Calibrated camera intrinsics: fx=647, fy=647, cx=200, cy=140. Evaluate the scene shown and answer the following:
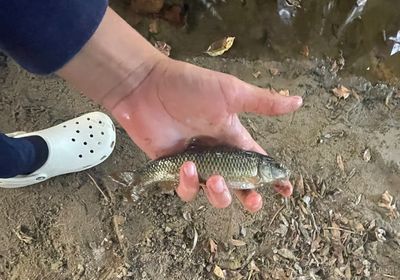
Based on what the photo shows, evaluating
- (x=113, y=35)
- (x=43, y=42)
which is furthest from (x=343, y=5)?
(x=43, y=42)

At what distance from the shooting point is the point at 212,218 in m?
2.41

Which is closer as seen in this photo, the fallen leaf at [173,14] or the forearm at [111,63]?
the forearm at [111,63]

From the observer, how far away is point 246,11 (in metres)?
2.97

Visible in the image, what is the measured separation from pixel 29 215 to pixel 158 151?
690 millimetres

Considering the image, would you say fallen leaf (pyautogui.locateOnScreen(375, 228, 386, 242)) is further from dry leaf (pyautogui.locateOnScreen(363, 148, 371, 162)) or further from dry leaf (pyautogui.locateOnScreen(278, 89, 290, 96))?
dry leaf (pyautogui.locateOnScreen(278, 89, 290, 96))

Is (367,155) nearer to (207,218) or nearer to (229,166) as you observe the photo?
(207,218)

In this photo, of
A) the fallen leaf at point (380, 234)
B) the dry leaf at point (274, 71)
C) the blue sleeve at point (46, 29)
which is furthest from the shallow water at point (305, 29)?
the blue sleeve at point (46, 29)

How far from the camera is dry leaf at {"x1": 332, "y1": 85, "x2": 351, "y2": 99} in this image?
111 inches

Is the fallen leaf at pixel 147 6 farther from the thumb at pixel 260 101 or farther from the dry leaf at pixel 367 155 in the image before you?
the thumb at pixel 260 101

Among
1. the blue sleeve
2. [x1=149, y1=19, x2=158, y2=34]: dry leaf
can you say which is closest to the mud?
[x1=149, y1=19, x2=158, y2=34]: dry leaf

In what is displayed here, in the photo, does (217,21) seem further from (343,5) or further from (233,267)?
(233,267)

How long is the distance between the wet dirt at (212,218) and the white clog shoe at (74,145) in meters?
0.07

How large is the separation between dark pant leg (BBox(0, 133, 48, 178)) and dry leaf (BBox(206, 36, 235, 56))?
0.91 m

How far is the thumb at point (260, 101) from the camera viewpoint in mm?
1627
